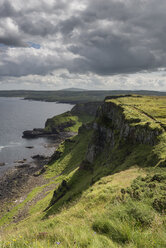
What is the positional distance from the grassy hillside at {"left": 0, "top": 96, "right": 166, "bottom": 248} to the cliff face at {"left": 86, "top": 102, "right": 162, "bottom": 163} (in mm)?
516

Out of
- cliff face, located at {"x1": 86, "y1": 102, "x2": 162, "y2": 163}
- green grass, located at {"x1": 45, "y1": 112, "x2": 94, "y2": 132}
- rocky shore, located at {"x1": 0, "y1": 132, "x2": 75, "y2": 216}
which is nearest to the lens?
cliff face, located at {"x1": 86, "y1": 102, "x2": 162, "y2": 163}

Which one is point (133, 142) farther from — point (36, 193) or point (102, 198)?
point (36, 193)

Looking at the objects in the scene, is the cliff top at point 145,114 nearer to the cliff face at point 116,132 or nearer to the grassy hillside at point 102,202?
the grassy hillside at point 102,202

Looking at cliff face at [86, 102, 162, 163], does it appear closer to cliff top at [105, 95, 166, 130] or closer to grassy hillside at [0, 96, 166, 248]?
grassy hillside at [0, 96, 166, 248]

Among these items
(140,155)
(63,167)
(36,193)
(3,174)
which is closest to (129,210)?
(140,155)

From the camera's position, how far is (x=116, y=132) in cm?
5712

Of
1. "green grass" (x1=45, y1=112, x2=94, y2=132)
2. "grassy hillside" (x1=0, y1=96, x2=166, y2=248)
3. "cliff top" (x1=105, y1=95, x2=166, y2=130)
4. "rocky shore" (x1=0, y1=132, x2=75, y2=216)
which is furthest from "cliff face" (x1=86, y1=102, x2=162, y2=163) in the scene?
"green grass" (x1=45, y1=112, x2=94, y2=132)

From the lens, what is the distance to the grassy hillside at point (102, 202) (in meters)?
6.59

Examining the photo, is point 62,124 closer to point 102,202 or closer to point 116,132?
point 116,132

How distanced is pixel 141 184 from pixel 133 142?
25.2m

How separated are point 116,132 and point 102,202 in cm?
4096

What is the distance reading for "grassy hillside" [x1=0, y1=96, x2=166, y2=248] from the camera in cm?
659

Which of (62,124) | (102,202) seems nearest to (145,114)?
(102,202)

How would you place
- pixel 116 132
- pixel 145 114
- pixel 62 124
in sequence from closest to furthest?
pixel 116 132, pixel 145 114, pixel 62 124
